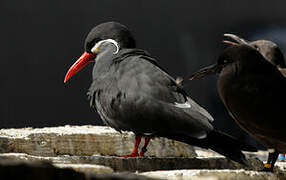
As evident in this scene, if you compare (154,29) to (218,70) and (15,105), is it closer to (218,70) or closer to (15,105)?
(15,105)

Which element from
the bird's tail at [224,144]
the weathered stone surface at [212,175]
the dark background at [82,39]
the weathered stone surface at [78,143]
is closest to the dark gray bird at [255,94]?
the bird's tail at [224,144]

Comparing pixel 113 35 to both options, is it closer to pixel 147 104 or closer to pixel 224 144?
pixel 147 104

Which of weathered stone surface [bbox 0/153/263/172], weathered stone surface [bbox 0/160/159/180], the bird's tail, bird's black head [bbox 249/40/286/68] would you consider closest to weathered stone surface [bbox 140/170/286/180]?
the bird's tail

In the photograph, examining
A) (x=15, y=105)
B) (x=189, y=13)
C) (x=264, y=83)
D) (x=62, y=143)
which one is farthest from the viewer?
(x=189, y=13)

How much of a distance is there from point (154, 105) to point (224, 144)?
0.42 metres

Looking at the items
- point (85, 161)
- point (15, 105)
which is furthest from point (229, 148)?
point (15, 105)

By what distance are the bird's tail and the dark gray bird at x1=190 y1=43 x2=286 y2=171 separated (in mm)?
116

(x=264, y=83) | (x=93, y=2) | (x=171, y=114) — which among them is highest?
(x=93, y=2)

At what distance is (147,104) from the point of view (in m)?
2.63

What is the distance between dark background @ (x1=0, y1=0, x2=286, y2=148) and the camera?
20.0 ft

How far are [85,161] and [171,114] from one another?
0.57 m

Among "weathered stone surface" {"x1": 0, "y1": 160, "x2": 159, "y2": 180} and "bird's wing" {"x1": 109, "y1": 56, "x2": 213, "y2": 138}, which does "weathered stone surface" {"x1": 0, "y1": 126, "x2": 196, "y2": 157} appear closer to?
"bird's wing" {"x1": 109, "y1": 56, "x2": 213, "y2": 138}

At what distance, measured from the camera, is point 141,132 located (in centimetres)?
271

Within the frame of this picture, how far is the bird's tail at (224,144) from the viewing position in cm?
242
